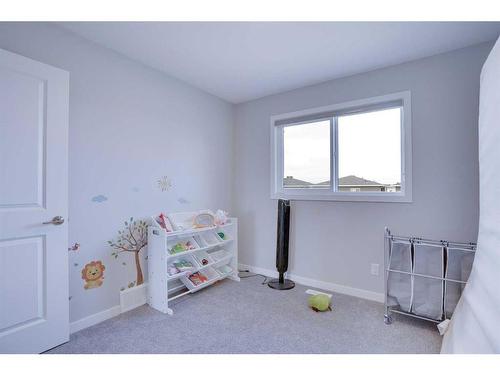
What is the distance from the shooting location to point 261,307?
2.32 meters

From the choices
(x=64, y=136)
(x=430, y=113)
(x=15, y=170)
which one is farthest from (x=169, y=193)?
(x=430, y=113)

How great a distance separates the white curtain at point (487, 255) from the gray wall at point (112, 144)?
2.41 metres

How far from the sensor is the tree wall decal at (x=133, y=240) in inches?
87.4

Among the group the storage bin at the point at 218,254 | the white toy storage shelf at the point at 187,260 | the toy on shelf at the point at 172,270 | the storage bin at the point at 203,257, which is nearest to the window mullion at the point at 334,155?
the white toy storage shelf at the point at 187,260

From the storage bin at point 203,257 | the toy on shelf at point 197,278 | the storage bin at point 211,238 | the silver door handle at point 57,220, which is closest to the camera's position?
the silver door handle at point 57,220

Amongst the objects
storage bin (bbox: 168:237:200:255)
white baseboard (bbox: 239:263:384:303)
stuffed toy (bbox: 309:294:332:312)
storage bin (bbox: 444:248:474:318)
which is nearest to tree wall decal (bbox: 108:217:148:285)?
storage bin (bbox: 168:237:200:255)

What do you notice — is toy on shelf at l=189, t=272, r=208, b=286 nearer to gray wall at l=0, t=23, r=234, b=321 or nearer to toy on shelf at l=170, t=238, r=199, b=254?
toy on shelf at l=170, t=238, r=199, b=254

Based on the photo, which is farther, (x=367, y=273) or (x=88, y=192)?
(x=367, y=273)

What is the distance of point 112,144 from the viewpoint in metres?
2.17

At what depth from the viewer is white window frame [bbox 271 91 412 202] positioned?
2.32 metres

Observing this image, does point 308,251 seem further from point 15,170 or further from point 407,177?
point 15,170

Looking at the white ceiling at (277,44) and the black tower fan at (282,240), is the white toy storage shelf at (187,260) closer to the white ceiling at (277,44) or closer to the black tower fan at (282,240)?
the black tower fan at (282,240)
